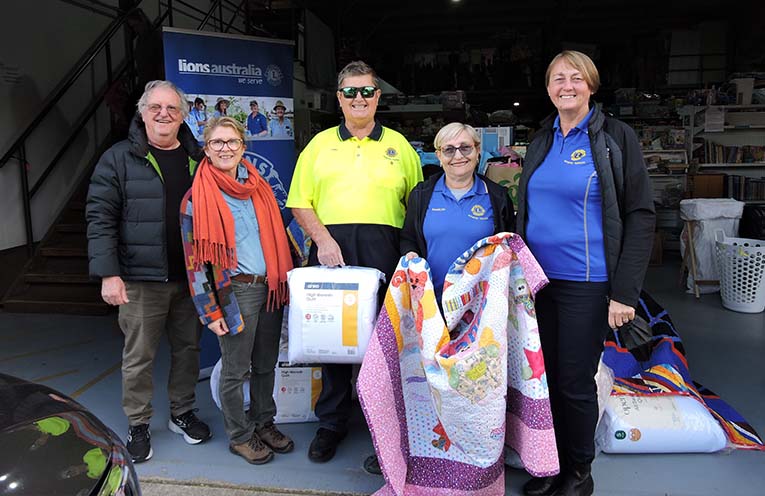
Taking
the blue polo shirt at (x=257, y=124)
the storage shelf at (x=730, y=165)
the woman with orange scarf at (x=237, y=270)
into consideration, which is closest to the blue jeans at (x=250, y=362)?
the woman with orange scarf at (x=237, y=270)

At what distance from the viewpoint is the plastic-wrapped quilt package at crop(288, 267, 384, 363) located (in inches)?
87.8

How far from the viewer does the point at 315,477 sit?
242cm

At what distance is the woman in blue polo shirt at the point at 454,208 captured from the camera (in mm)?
2178

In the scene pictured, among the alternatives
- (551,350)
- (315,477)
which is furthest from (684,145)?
(315,477)

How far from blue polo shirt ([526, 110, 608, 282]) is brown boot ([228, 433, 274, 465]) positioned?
4.73 feet

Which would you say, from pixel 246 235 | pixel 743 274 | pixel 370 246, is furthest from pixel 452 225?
pixel 743 274

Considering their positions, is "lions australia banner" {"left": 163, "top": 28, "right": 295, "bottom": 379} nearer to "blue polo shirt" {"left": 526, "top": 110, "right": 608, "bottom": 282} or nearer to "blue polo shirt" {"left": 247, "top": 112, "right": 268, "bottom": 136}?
"blue polo shirt" {"left": 247, "top": 112, "right": 268, "bottom": 136}

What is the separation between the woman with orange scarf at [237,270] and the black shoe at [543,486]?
1065mm

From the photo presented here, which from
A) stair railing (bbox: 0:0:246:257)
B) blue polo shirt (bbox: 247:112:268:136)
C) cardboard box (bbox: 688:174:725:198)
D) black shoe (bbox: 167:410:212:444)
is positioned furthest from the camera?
cardboard box (bbox: 688:174:725:198)

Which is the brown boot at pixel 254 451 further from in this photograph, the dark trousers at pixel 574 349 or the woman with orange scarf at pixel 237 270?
the dark trousers at pixel 574 349

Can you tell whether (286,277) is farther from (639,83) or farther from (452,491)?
(639,83)

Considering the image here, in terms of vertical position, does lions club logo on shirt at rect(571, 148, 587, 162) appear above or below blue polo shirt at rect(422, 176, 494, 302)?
above

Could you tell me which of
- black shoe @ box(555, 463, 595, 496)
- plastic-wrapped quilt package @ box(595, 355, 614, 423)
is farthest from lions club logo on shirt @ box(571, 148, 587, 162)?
black shoe @ box(555, 463, 595, 496)

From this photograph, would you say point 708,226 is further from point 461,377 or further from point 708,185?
point 461,377
